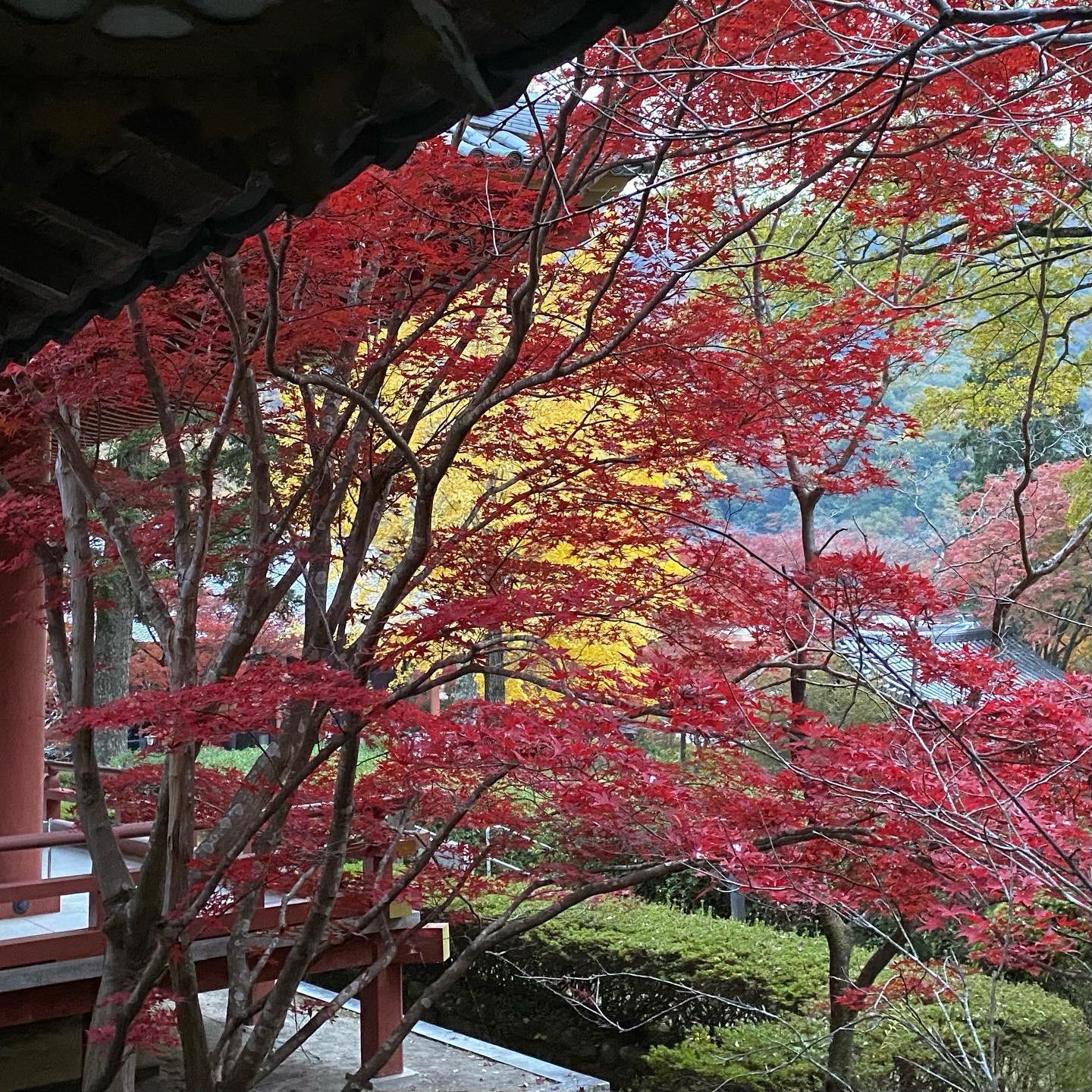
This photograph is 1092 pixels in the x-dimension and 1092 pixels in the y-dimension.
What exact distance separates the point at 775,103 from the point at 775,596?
2481mm

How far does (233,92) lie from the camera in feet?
5.00

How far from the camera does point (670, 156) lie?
159 inches

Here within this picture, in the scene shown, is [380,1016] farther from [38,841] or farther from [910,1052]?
[910,1052]

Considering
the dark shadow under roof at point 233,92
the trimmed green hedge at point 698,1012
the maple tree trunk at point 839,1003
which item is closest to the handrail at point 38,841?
the trimmed green hedge at point 698,1012

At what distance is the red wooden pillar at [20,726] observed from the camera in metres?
7.53

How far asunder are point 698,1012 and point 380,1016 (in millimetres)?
2855

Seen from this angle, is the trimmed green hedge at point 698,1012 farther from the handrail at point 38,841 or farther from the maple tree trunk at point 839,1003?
the handrail at point 38,841

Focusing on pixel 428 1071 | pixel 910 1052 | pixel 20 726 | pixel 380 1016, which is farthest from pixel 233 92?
pixel 428 1071

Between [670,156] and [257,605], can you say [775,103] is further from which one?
[257,605]

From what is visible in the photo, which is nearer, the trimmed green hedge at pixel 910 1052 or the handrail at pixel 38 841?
the handrail at pixel 38 841

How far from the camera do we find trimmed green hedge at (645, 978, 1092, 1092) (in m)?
7.29

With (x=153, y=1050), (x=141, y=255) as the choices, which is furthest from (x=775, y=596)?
(x=153, y=1050)

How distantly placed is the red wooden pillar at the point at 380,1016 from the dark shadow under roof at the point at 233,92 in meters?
7.50

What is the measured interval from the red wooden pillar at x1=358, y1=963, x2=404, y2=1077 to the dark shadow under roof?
7504 millimetres
